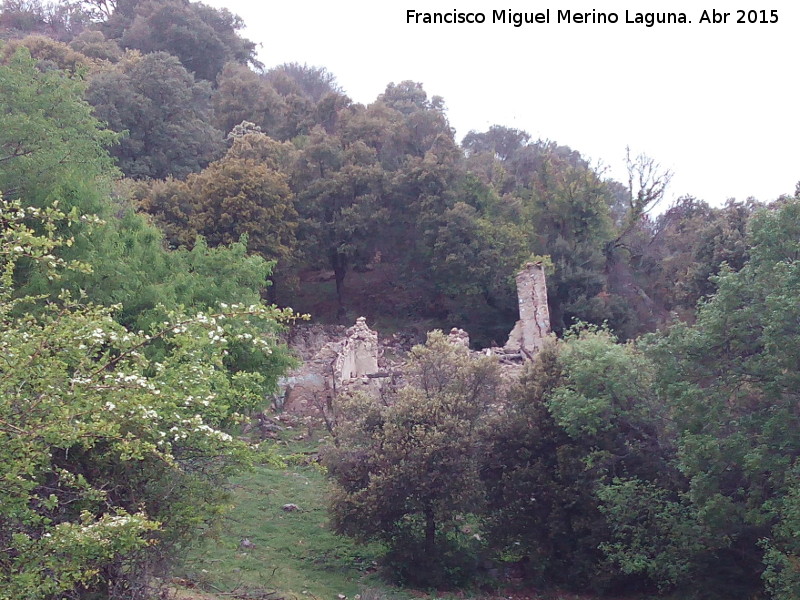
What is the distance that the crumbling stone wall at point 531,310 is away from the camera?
2872cm

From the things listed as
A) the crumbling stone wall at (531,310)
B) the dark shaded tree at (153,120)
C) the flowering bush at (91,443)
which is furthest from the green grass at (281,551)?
the dark shaded tree at (153,120)

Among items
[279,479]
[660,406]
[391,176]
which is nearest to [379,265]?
[391,176]

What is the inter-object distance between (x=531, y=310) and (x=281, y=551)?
15.6 m

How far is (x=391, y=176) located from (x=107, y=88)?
14.8 m

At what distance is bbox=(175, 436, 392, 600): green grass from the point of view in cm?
1363

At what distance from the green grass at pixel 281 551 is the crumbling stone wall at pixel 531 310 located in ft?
36.7

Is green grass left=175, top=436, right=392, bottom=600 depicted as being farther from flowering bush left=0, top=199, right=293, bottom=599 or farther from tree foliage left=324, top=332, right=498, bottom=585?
flowering bush left=0, top=199, right=293, bottom=599

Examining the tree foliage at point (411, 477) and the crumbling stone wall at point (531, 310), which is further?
the crumbling stone wall at point (531, 310)

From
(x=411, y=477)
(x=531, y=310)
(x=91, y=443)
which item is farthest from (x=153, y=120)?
(x=91, y=443)

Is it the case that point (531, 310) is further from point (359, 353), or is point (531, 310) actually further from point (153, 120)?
point (153, 120)

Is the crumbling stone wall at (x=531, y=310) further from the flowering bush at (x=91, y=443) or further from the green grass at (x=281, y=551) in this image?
the flowering bush at (x=91, y=443)

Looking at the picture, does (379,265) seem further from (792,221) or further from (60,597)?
(60,597)

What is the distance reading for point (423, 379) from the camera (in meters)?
17.7

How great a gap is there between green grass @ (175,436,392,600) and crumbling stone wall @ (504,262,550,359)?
11179 millimetres
